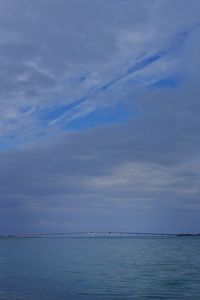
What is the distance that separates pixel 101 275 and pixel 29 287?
12.6m

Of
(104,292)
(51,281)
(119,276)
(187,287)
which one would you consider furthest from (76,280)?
(187,287)

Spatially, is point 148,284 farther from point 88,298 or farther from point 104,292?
point 88,298

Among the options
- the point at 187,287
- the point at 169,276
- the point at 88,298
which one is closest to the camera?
the point at 88,298

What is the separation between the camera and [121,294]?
40.5m

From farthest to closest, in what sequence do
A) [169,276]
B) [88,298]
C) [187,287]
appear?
[169,276]
[187,287]
[88,298]

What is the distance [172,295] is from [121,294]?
15.5 ft

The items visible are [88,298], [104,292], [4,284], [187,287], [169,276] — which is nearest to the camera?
[88,298]

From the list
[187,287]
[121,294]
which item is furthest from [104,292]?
[187,287]

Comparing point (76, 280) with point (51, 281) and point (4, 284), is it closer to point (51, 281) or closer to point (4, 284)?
point (51, 281)

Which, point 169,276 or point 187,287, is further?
point 169,276

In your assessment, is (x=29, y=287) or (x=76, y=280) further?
(x=76, y=280)

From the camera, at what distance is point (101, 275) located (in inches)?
2213

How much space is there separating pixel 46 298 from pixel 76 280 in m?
13.5

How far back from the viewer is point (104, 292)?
136ft
